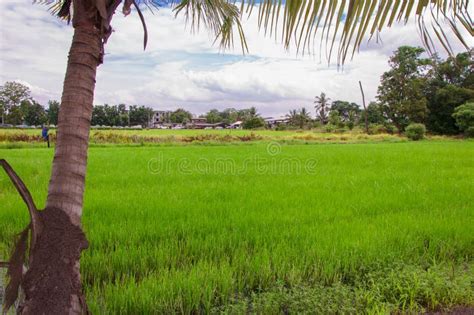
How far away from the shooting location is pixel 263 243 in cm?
279

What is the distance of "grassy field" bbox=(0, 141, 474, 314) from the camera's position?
6.22 ft

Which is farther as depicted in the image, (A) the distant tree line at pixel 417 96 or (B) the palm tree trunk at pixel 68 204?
(A) the distant tree line at pixel 417 96

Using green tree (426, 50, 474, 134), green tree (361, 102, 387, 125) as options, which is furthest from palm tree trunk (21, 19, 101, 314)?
green tree (361, 102, 387, 125)

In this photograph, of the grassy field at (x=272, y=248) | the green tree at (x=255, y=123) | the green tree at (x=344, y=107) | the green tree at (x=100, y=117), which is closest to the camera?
the grassy field at (x=272, y=248)

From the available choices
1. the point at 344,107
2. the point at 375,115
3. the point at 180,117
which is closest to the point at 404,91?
the point at 375,115

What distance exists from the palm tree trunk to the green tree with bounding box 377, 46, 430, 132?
40.0m

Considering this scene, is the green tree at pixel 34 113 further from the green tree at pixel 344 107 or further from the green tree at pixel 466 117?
the green tree at pixel 344 107

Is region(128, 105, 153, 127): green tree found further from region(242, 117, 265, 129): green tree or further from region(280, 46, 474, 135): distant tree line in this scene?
region(280, 46, 474, 135): distant tree line

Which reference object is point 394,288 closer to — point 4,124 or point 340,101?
point 4,124

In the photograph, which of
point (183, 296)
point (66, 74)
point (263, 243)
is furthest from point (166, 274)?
point (66, 74)

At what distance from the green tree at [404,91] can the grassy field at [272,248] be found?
35384 millimetres

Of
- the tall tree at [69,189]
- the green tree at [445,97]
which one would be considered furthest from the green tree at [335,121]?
the tall tree at [69,189]

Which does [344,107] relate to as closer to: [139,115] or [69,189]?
[139,115]

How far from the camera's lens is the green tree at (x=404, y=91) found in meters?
36.4
